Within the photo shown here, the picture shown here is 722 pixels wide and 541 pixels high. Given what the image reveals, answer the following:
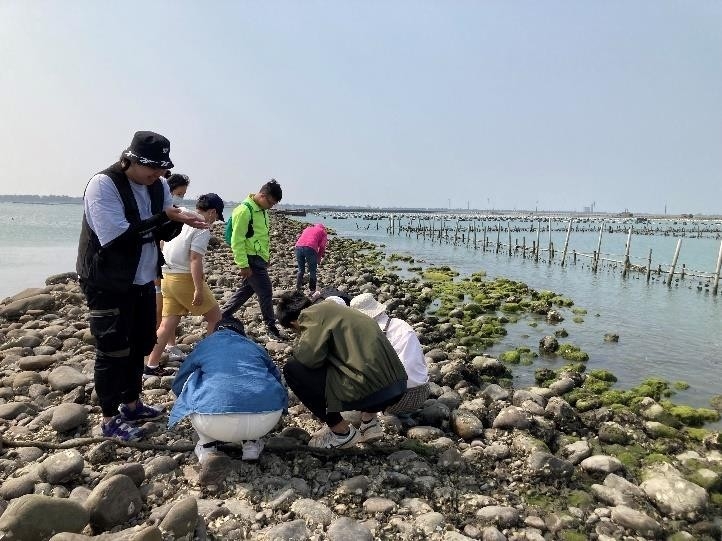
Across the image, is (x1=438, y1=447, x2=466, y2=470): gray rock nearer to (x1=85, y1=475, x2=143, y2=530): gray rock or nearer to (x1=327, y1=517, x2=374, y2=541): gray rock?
(x1=327, y1=517, x2=374, y2=541): gray rock

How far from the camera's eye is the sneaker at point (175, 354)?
5384 millimetres

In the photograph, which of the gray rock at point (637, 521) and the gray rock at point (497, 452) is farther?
the gray rock at point (497, 452)

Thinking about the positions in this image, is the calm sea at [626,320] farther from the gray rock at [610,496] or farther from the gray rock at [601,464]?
the gray rock at [610,496]

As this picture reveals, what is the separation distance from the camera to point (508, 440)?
13.2ft

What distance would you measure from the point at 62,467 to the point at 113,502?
605mm

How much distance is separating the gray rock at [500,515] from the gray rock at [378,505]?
21.3 inches

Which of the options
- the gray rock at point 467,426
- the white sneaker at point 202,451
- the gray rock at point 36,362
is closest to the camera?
the white sneaker at point 202,451

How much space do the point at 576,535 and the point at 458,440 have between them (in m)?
1.22

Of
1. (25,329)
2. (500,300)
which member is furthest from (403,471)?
(500,300)

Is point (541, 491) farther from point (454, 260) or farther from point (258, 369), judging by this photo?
point (454, 260)

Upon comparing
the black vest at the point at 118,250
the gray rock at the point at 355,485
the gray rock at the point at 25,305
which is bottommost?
the gray rock at the point at 25,305

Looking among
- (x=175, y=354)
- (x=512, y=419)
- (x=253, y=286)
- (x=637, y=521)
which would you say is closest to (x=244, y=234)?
(x=253, y=286)

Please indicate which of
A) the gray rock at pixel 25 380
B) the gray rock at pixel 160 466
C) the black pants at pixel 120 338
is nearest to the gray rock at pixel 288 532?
the gray rock at pixel 160 466

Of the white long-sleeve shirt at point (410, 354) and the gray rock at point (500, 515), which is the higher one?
the white long-sleeve shirt at point (410, 354)
